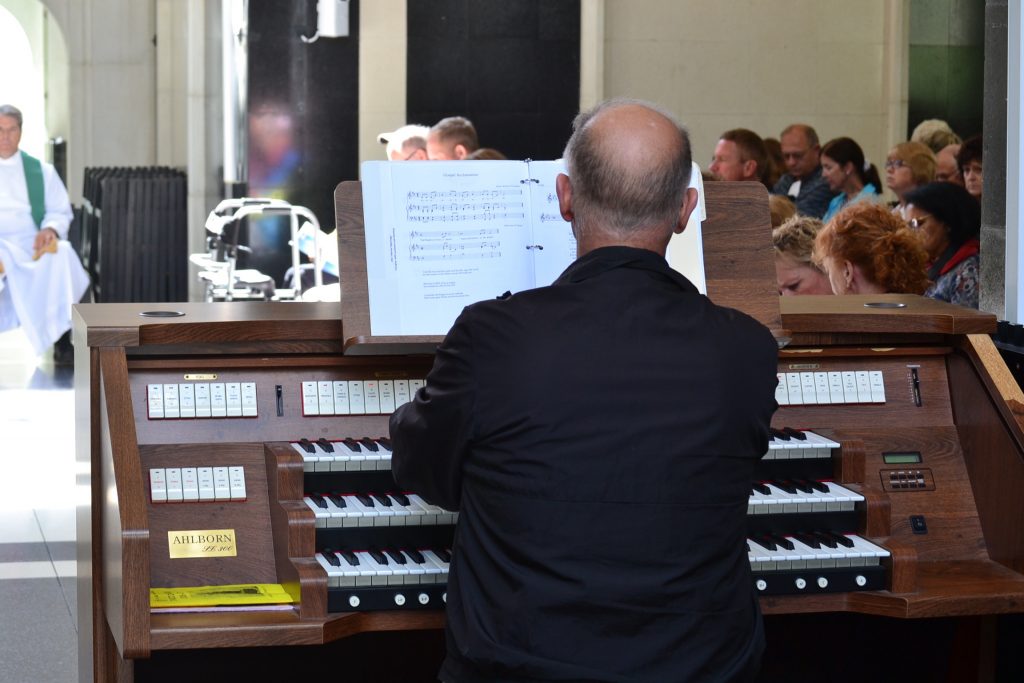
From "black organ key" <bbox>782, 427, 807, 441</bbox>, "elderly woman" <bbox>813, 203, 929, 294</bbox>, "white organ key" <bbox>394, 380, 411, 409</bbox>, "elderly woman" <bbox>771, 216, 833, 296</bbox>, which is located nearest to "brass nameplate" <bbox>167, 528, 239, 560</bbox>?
"white organ key" <bbox>394, 380, 411, 409</bbox>

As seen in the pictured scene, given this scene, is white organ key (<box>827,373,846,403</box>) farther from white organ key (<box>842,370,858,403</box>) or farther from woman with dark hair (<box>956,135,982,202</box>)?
woman with dark hair (<box>956,135,982,202</box>)

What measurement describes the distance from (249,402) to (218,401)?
2.7 inches

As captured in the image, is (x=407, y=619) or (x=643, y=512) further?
(x=407, y=619)

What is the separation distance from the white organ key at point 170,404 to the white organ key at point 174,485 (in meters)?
0.12

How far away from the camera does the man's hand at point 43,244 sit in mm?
11133

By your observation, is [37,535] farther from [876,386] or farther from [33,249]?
[33,249]

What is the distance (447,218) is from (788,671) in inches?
64.0

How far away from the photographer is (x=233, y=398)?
123 inches

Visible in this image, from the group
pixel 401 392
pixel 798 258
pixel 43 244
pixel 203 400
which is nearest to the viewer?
pixel 203 400

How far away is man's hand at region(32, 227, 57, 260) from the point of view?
11.1 m

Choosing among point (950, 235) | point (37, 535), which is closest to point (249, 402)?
point (950, 235)

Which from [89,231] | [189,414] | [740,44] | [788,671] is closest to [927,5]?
[740,44]

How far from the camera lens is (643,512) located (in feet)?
7.13

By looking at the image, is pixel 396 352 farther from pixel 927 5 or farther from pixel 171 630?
pixel 927 5
